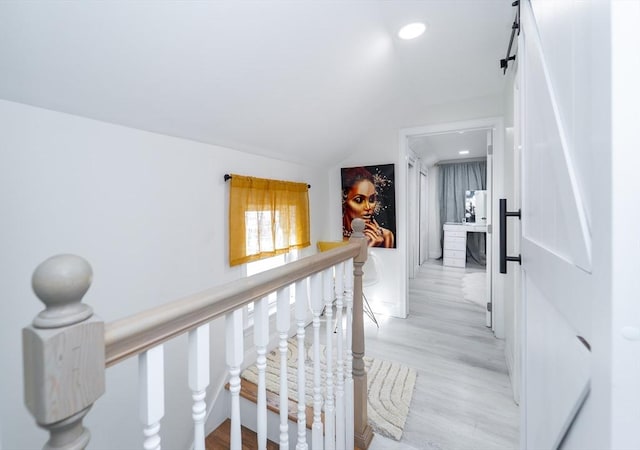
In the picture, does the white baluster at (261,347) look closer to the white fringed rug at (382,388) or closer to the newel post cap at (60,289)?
the newel post cap at (60,289)

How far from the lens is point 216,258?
6.79 ft

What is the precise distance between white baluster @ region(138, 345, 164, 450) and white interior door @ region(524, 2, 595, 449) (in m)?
0.78

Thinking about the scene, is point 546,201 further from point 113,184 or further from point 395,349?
point 395,349

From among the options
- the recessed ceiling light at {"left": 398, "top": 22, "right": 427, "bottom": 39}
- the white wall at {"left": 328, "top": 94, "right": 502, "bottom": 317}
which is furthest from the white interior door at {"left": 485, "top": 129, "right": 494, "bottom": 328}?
the recessed ceiling light at {"left": 398, "top": 22, "right": 427, "bottom": 39}

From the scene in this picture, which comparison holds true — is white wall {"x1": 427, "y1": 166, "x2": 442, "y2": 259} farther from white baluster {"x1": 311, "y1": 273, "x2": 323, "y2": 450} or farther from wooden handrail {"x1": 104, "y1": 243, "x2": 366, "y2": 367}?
wooden handrail {"x1": 104, "y1": 243, "x2": 366, "y2": 367}

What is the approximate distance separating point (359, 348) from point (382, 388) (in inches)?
34.8

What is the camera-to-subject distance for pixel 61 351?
38 cm

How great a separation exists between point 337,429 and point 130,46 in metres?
1.88

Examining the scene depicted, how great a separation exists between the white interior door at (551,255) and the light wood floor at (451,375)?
2.44ft

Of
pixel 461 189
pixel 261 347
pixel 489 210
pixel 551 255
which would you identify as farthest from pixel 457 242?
pixel 261 347

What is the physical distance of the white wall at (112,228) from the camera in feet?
3.72

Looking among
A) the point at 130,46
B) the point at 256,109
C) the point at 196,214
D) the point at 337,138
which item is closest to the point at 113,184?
the point at 196,214

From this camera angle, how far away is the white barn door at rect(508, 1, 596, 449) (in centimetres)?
52


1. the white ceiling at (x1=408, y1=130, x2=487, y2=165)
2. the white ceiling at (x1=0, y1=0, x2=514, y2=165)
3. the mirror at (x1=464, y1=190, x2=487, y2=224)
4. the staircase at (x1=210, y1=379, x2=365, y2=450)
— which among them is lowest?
the staircase at (x1=210, y1=379, x2=365, y2=450)
